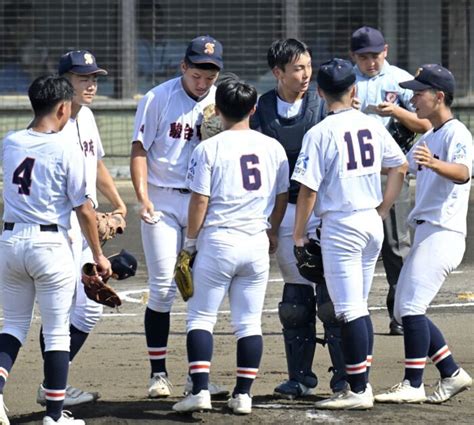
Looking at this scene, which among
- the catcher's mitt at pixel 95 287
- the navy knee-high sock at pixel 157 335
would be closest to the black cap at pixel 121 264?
the catcher's mitt at pixel 95 287

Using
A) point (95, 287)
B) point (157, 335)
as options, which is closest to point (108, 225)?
point (95, 287)

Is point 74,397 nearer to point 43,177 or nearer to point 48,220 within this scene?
point 48,220

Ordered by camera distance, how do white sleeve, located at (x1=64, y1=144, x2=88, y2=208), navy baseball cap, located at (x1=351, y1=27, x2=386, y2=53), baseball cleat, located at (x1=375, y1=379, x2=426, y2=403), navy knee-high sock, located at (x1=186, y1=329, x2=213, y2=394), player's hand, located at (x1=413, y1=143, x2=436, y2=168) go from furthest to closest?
navy baseball cap, located at (x1=351, y1=27, x2=386, y2=53) → baseball cleat, located at (x1=375, y1=379, x2=426, y2=403) → player's hand, located at (x1=413, y1=143, x2=436, y2=168) → navy knee-high sock, located at (x1=186, y1=329, x2=213, y2=394) → white sleeve, located at (x1=64, y1=144, x2=88, y2=208)

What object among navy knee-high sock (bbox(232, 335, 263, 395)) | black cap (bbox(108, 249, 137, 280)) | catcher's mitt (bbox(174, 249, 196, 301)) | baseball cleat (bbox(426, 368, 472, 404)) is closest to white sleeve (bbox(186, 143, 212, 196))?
catcher's mitt (bbox(174, 249, 196, 301))

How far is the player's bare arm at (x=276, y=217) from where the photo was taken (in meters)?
7.02

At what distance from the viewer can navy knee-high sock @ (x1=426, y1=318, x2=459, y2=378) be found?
732 cm

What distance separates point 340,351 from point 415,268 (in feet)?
1.98

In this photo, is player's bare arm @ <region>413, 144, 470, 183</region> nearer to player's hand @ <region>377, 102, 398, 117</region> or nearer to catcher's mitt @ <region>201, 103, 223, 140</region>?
catcher's mitt @ <region>201, 103, 223, 140</region>

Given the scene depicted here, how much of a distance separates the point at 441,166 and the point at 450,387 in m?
1.23

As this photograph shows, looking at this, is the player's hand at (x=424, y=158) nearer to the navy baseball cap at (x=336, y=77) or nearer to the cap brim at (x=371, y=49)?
the navy baseball cap at (x=336, y=77)

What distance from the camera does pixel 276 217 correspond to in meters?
7.14

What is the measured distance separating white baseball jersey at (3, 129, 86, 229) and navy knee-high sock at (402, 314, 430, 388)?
1903mm

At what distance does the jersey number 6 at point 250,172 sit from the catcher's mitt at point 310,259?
42 cm

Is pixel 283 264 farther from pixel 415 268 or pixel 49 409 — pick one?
pixel 49 409
